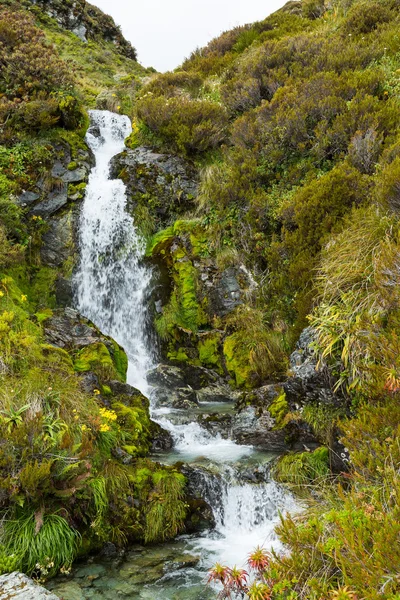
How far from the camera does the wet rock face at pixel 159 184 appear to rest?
11.4 meters

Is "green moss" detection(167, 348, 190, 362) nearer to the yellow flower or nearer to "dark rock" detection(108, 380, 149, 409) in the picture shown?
"dark rock" detection(108, 380, 149, 409)

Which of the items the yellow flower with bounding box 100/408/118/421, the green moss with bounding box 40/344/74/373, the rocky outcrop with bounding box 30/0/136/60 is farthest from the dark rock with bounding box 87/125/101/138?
the rocky outcrop with bounding box 30/0/136/60

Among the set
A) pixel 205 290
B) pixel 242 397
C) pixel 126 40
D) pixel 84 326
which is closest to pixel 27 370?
pixel 84 326

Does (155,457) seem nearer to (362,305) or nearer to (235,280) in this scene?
(362,305)

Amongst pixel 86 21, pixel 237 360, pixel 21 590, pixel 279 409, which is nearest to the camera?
pixel 21 590

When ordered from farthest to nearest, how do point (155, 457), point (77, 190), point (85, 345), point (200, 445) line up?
1. point (77, 190)
2. point (85, 345)
3. point (200, 445)
4. point (155, 457)

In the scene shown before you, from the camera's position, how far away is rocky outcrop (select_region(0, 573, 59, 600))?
3184mm

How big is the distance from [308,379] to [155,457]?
2.57 m

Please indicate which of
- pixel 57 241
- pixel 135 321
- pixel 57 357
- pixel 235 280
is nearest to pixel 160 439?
pixel 57 357

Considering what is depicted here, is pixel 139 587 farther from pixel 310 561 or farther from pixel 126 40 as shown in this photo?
pixel 126 40

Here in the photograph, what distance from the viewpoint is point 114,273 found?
10.5 m

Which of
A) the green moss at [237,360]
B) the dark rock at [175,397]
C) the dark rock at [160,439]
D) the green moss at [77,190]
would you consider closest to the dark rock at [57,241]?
the green moss at [77,190]

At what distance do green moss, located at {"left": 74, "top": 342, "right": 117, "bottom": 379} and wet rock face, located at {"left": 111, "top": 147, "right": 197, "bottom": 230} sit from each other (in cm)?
482

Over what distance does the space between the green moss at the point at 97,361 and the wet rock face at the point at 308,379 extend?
303cm
